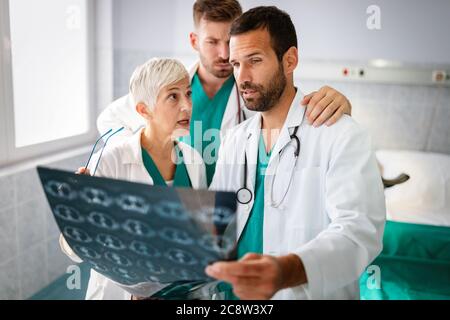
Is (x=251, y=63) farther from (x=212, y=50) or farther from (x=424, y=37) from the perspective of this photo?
(x=424, y=37)

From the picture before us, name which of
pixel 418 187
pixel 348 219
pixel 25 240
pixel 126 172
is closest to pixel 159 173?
pixel 126 172

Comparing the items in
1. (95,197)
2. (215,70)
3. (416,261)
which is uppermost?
(215,70)

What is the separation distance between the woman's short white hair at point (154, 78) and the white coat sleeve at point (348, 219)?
36cm

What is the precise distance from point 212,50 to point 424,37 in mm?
487

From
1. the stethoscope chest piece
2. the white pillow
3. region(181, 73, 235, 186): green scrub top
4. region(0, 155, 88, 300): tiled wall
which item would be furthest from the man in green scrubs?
region(0, 155, 88, 300): tiled wall

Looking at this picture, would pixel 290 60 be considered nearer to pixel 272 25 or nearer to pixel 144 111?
pixel 272 25

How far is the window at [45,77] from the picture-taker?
98 cm

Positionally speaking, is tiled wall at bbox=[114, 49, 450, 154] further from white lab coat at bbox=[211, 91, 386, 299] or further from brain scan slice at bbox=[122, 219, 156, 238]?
brain scan slice at bbox=[122, 219, 156, 238]

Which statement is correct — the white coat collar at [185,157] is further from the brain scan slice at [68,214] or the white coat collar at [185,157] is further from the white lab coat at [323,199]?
the brain scan slice at [68,214]

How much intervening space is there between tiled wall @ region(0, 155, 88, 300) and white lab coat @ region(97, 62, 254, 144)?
31 cm

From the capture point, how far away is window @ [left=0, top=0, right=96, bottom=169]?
982 millimetres

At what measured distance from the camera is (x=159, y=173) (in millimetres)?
849

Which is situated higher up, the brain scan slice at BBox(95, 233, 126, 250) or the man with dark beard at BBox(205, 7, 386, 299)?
the man with dark beard at BBox(205, 7, 386, 299)

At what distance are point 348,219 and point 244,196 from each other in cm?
22
